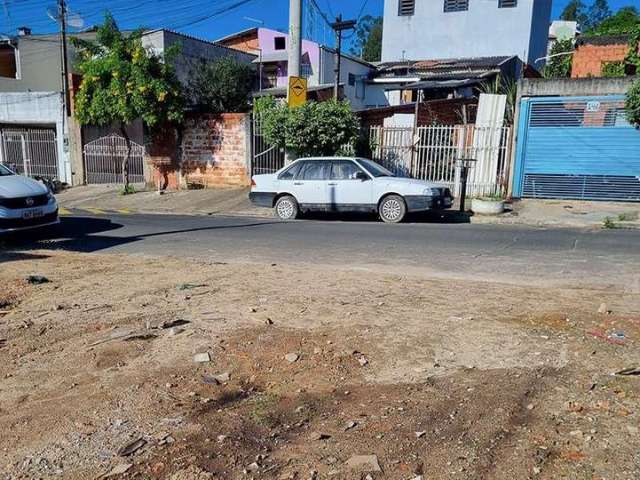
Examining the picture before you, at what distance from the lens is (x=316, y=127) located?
17.0 metres

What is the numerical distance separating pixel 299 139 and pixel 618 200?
921cm

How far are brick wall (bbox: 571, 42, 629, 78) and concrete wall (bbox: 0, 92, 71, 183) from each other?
21509 millimetres

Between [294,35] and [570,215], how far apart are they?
9120 millimetres

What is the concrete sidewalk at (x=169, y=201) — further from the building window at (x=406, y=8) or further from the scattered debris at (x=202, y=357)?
the building window at (x=406, y=8)

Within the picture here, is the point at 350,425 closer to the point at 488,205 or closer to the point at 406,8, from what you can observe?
the point at 488,205

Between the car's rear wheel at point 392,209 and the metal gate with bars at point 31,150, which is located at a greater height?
the metal gate with bars at point 31,150

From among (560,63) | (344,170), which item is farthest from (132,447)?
(560,63)

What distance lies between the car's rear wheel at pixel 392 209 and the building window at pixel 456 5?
90.7ft

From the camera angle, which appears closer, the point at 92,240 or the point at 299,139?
the point at 92,240

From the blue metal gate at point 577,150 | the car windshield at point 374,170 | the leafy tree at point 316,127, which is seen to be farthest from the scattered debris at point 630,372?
the leafy tree at point 316,127

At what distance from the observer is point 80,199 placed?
67.5 ft

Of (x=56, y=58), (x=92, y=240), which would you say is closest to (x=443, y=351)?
(x=92, y=240)

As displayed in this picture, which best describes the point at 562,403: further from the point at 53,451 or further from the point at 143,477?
the point at 53,451

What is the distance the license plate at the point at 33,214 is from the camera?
34.2ft
